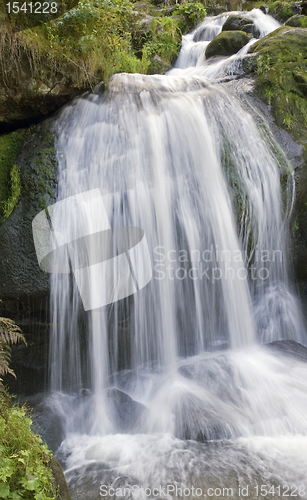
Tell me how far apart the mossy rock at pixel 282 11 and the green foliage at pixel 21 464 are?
1184 centimetres

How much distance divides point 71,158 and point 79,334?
253 cm

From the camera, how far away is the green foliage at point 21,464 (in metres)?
1.94

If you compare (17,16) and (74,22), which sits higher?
(74,22)

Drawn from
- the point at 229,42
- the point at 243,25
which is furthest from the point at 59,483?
the point at 243,25

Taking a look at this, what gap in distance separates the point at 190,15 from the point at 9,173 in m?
9.68

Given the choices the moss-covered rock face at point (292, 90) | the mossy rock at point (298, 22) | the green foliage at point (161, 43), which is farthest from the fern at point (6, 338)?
the mossy rock at point (298, 22)

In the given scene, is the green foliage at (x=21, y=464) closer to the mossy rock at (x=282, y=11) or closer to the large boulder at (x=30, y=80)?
the large boulder at (x=30, y=80)

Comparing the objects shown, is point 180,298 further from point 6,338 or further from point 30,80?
point 30,80

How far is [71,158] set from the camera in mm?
4922

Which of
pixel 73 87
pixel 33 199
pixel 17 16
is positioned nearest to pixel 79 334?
pixel 33 199

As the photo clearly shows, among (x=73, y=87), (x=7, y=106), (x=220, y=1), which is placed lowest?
(x=7, y=106)

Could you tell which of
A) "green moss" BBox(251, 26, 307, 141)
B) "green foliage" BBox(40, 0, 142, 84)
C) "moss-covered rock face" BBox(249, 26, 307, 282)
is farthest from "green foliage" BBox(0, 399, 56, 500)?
"green moss" BBox(251, 26, 307, 141)

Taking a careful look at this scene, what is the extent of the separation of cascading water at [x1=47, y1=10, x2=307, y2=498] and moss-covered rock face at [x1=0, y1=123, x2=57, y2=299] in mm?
187

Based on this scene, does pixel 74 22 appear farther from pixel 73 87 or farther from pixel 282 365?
pixel 282 365
